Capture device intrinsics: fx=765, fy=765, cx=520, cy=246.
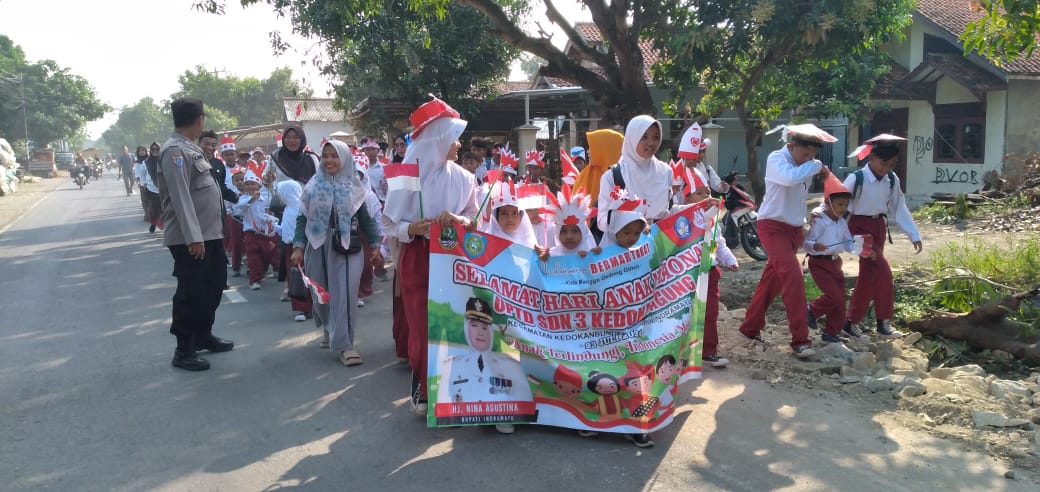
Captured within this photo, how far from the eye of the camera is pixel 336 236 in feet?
19.5

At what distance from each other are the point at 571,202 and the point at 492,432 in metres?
1.50

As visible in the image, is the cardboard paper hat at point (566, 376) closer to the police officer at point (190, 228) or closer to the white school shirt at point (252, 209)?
the police officer at point (190, 228)

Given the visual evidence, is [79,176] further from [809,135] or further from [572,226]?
[809,135]

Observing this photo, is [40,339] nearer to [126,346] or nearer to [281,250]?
[126,346]

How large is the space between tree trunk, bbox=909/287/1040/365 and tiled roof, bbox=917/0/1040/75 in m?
13.9

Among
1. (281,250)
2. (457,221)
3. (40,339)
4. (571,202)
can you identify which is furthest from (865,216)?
(40,339)

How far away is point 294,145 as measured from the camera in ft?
25.0

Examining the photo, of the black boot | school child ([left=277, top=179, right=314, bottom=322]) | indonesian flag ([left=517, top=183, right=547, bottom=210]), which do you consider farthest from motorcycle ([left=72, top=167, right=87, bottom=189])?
indonesian flag ([left=517, top=183, right=547, bottom=210])

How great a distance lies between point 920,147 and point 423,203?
19.2 m

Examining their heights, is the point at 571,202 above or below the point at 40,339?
above

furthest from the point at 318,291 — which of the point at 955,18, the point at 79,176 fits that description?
the point at 79,176

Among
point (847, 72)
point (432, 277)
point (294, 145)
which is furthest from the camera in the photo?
point (847, 72)

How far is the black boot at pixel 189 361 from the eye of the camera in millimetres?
5781

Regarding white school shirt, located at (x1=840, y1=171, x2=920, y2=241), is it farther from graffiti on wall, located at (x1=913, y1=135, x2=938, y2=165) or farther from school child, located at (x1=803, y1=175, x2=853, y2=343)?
graffiti on wall, located at (x1=913, y1=135, x2=938, y2=165)
